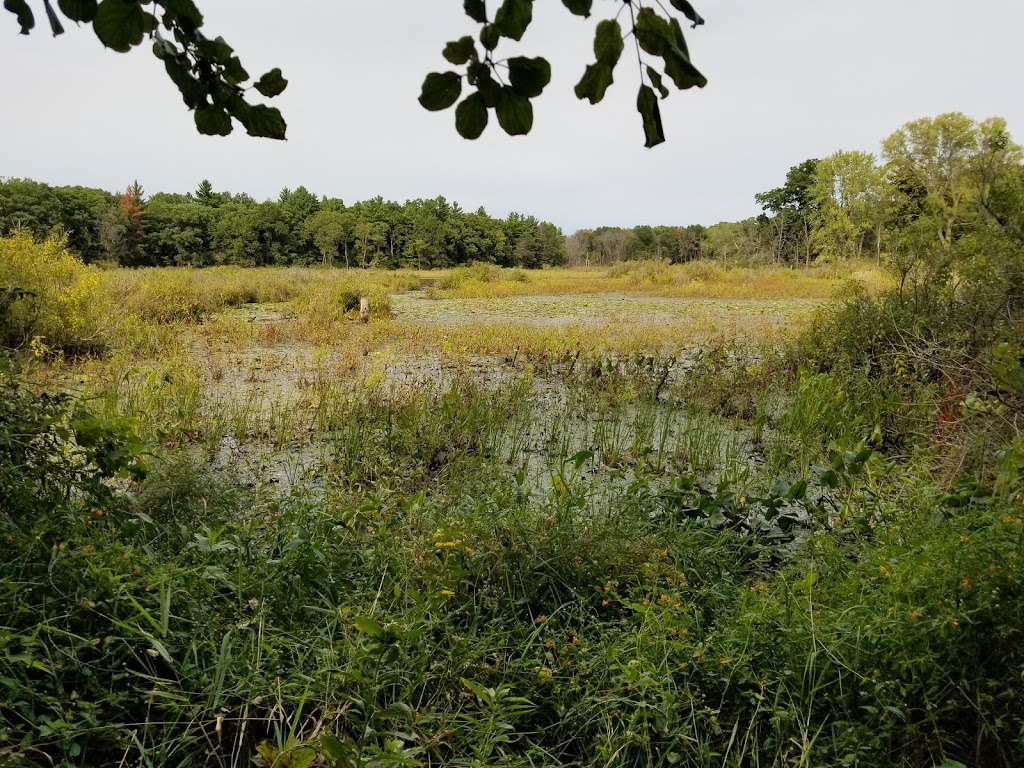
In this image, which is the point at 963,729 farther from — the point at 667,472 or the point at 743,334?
the point at 743,334

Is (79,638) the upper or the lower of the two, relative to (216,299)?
lower

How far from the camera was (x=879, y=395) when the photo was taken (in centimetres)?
420

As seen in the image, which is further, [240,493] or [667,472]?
[667,472]

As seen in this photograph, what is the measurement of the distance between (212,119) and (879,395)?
4.58 meters

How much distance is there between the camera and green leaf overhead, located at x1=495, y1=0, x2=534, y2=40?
2.24ft

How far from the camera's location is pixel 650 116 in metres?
0.69

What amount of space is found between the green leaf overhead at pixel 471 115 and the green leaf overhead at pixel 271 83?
1.00 ft

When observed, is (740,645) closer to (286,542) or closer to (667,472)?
(286,542)

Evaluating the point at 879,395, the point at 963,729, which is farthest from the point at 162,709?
the point at 879,395

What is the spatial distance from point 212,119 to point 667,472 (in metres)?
3.26

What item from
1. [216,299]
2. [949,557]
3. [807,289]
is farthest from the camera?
[807,289]

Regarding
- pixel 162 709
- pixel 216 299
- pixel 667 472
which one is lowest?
pixel 667 472

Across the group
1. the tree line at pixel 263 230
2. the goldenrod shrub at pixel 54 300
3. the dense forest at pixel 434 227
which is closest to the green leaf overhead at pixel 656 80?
the goldenrod shrub at pixel 54 300

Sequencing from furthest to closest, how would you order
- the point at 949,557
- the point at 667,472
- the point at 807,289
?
the point at 807,289 < the point at 667,472 < the point at 949,557
